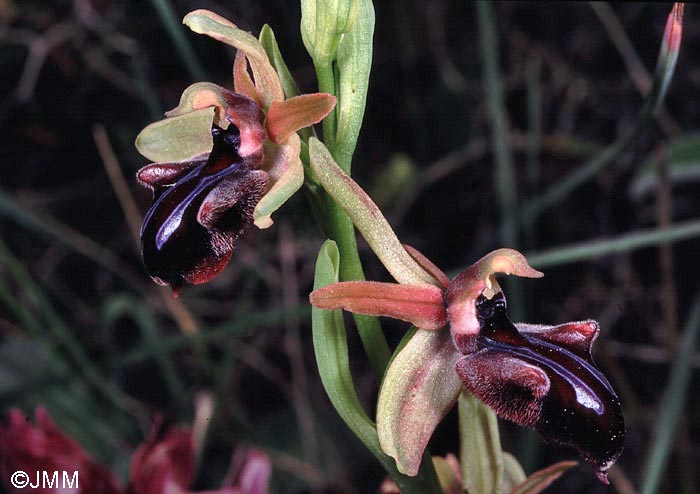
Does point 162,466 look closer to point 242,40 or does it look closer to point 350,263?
point 350,263

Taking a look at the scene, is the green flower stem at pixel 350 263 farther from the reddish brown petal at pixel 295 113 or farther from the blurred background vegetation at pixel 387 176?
the blurred background vegetation at pixel 387 176

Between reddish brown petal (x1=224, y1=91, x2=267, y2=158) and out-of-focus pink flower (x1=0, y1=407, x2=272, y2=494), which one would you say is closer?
reddish brown petal (x1=224, y1=91, x2=267, y2=158)


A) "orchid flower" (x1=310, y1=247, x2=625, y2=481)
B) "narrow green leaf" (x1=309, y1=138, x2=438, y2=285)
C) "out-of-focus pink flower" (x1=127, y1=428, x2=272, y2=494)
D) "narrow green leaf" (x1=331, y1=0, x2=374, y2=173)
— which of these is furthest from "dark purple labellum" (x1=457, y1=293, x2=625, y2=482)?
"out-of-focus pink flower" (x1=127, y1=428, x2=272, y2=494)

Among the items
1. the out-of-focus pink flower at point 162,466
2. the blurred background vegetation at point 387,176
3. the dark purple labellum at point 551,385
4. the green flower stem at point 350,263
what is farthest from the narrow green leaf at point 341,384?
the blurred background vegetation at point 387,176

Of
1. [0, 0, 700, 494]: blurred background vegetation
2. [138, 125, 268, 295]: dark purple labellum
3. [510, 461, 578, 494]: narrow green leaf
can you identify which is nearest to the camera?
[138, 125, 268, 295]: dark purple labellum

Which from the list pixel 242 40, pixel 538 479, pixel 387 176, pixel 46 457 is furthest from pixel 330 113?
pixel 387 176

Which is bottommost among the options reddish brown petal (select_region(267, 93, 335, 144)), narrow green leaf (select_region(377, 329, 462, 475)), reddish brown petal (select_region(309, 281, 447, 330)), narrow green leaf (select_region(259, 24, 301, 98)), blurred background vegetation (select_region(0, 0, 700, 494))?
blurred background vegetation (select_region(0, 0, 700, 494))

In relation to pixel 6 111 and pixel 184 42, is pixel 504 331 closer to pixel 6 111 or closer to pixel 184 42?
pixel 184 42

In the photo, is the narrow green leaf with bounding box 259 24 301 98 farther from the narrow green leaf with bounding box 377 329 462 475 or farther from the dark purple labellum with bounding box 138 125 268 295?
the narrow green leaf with bounding box 377 329 462 475
